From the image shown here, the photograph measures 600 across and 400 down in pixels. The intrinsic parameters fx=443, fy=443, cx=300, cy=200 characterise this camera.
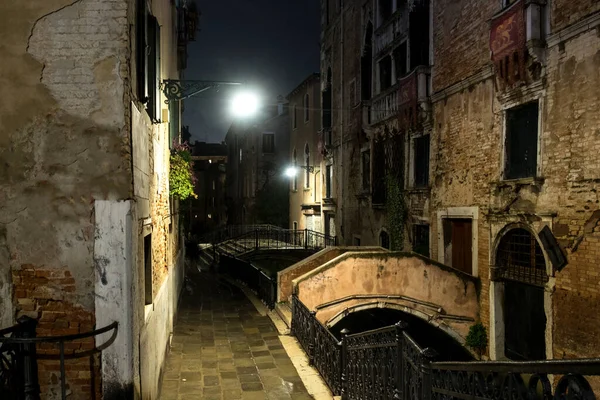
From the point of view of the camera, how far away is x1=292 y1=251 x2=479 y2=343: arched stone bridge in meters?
10.3

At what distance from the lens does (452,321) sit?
1109 centimetres

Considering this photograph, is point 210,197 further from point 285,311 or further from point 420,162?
point 285,311

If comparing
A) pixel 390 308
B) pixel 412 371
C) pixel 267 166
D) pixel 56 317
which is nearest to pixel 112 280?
pixel 56 317

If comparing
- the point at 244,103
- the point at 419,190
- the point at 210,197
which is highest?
the point at 244,103

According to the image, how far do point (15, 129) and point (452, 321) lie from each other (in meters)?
A: 10.2

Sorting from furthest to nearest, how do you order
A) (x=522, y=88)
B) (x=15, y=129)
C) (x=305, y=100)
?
(x=305, y=100)
(x=522, y=88)
(x=15, y=129)

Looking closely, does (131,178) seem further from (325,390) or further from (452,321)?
(452,321)

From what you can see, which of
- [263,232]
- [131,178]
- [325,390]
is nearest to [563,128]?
[325,390]

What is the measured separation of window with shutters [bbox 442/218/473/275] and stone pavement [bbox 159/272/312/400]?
5.50 meters

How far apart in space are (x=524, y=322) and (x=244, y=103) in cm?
795

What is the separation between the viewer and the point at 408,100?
1413 cm

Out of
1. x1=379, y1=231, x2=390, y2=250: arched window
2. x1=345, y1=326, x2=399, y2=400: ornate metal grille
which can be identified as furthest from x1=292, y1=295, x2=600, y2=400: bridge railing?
x1=379, y1=231, x2=390, y2=250: arched window

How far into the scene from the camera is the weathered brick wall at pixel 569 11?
802 cm

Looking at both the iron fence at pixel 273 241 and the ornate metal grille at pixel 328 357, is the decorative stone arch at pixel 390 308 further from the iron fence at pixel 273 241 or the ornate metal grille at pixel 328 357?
the iron fence at pixel 273 241
